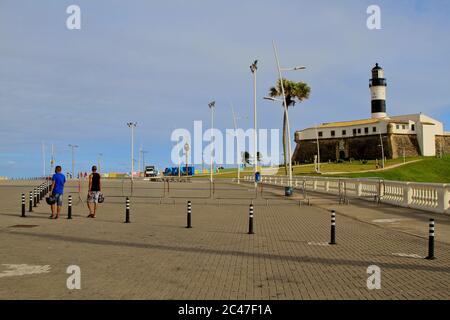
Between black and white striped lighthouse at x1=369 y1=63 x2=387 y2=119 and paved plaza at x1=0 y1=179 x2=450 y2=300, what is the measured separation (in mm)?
105699

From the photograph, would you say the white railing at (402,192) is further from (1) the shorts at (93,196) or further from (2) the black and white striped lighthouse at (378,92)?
(2) the black and white striped lighthouse at (378,92)

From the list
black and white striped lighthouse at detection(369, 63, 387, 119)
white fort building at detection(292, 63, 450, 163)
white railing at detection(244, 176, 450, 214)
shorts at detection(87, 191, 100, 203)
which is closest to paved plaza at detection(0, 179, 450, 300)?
shorts at detection(87, 191, 100, 203)

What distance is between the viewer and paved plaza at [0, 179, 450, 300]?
7824 mm

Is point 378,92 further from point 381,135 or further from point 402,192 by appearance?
point 402,192

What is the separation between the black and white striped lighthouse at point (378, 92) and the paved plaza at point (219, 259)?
105699mm

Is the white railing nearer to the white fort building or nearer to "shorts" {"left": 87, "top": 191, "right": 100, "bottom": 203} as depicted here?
"shorts" {"left": 87, "top": 191, "right": 100, "bottom": 203}

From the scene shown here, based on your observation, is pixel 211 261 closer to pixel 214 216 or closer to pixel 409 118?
pixel 214 216

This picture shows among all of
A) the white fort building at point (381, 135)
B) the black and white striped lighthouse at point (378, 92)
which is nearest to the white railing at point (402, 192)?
the white fort building at point (381, 135)

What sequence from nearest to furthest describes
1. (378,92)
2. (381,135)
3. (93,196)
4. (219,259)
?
(219,259) < (93,196) < (381,135) < (378,92)

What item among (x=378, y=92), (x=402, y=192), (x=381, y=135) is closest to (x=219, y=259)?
(x=402, y=192)

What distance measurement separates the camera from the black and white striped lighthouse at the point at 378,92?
118875mm

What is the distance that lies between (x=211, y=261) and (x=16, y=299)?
4407 mm

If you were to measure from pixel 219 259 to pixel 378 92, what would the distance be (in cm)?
11730

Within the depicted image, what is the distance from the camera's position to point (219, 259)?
1084cm
